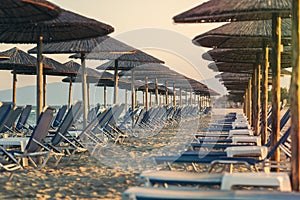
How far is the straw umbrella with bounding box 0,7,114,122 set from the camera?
275 inches

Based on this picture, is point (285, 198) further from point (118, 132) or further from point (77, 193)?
point (118, 132)

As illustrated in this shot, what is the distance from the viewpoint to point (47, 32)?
7922mm

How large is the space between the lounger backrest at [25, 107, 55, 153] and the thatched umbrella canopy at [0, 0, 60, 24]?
1.14 metres

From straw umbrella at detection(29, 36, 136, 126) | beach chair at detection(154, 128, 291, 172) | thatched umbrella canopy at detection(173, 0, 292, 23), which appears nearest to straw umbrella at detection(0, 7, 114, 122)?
straw umbrella at detection(29, 36, 136, 126)

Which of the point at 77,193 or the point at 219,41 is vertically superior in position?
the point at 219,41

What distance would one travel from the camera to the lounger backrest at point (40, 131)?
6.25m

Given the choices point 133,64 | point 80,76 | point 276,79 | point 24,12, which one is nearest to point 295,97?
point 276,79

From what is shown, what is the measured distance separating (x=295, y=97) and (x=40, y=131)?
3456 millimetres

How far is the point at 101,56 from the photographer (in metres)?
11.8

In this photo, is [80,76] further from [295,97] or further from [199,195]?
[199,195]

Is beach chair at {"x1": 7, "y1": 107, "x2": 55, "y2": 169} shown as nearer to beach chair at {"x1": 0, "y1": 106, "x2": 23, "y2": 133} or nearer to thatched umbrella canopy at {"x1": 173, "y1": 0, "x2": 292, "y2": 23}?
thatched umbrella canopy at {"x1": 173, "y1": 0, "x2": 292, "y2": 23}

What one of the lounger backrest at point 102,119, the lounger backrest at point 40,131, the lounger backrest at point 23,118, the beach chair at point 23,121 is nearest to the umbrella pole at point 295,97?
the lounger backrest at point 40,131

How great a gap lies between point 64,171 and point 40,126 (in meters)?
0.62

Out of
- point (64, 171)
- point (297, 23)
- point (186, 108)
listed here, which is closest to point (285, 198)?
point (297, 23)
